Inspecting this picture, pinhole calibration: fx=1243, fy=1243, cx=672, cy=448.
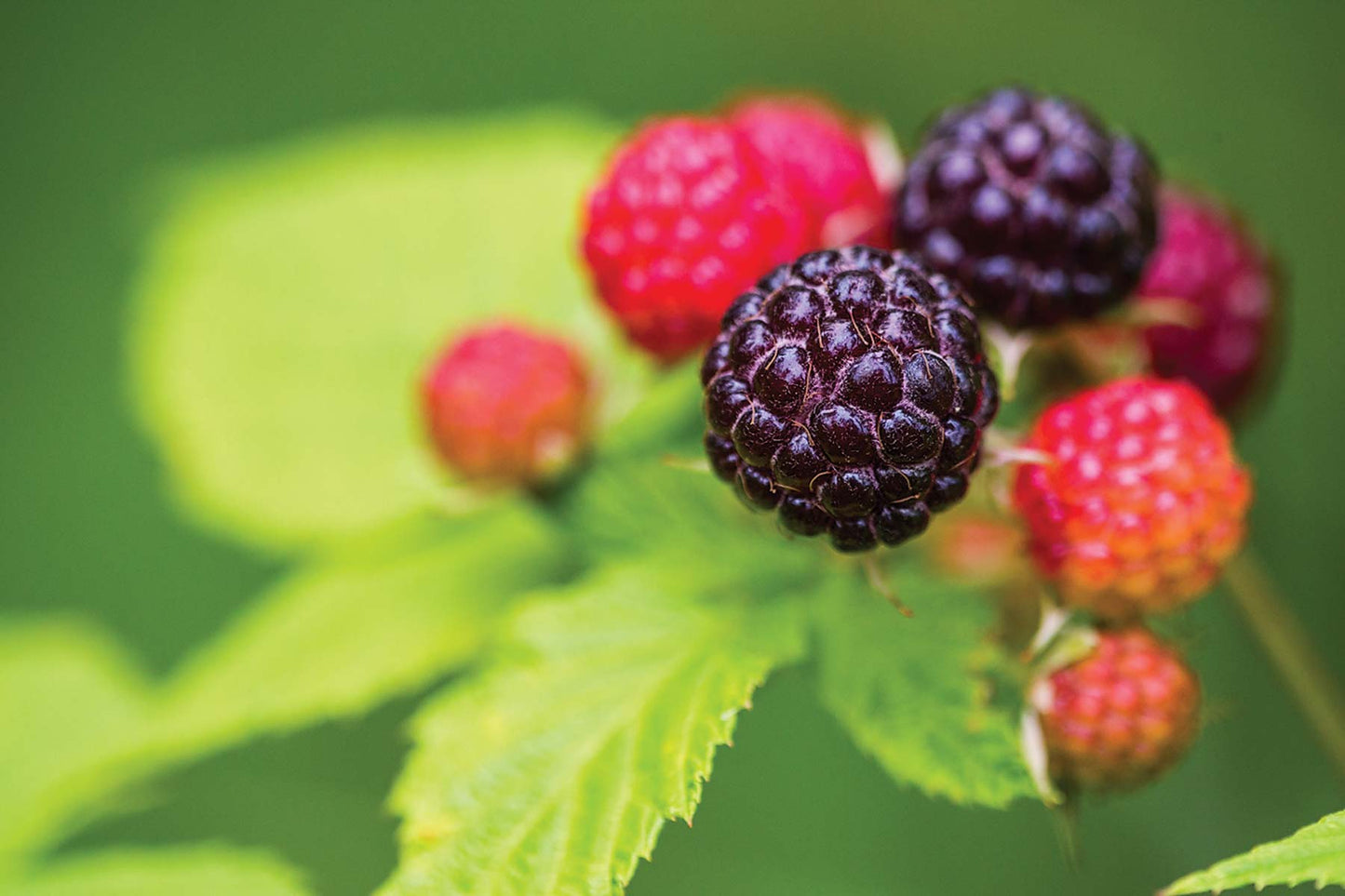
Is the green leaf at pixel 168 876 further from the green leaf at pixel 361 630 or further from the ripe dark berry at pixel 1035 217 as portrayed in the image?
the ripe dark berry at pixel 1035 217

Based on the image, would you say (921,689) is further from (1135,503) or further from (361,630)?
(361,630)

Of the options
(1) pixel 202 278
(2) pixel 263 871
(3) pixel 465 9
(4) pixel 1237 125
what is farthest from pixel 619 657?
(3) pixel 465 9

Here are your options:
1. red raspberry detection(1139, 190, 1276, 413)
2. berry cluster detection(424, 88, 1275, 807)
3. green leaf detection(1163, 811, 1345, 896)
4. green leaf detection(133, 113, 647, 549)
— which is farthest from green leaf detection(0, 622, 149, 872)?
red raspberry detection(1139, 190, 1276, 413)

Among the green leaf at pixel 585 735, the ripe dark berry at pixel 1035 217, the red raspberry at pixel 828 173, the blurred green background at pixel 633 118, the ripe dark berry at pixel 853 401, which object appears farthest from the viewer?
the blurred green background at pixel 633 118

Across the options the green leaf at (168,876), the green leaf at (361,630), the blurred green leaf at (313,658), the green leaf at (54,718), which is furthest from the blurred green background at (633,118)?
the green leaf at (168,876)

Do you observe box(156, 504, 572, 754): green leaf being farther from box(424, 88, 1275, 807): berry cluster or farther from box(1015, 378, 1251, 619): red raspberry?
box(1015, 378, 1251, 619): red raspberry

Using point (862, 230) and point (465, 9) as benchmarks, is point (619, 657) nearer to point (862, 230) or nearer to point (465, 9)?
point (862, 230)
